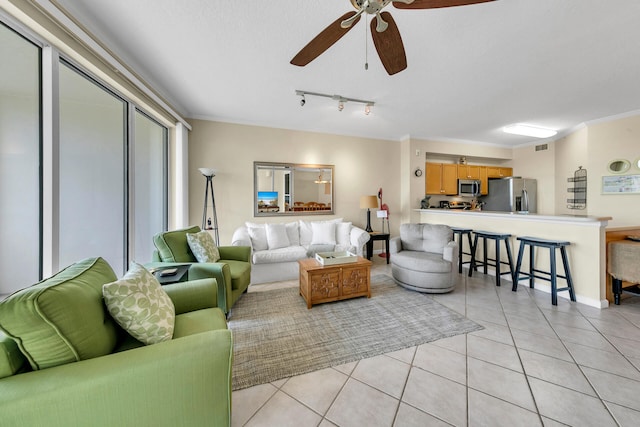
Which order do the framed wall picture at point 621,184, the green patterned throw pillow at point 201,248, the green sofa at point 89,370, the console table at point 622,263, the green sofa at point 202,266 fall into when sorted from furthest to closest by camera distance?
the framed wall picture at point 621,184
the green patterned throw pillow at point 201,248
the console table at point 622,263
the green sofa at point 202,266
the green sofa at point 89,370

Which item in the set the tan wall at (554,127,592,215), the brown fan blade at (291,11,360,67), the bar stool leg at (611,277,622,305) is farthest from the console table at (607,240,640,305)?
the brown fan blade at (291,11,360,67)

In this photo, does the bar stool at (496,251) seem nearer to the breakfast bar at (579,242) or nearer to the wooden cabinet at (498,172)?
the breakfast bar at (579,242)

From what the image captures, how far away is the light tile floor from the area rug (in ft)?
0.34

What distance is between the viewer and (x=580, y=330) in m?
2.09

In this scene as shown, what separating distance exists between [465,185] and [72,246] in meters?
6.66

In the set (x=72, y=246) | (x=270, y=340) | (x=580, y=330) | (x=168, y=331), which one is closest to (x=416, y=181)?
(x=580, y=330)

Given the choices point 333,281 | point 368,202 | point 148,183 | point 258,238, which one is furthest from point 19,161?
point 368,202

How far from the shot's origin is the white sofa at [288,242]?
3348 mm

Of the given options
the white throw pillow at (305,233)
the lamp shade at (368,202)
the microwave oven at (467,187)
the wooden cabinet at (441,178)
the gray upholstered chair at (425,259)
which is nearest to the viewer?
the gray upholstered chair at (425,259)

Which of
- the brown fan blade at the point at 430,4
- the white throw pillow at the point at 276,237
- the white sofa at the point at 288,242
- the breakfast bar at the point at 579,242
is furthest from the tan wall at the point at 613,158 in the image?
the white throw pillow at the point at 276,237

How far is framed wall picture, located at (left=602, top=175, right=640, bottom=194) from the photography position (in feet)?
11.7

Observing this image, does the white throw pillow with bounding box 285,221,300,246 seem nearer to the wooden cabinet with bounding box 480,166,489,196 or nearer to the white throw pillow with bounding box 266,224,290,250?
the white throw pillow with bounding box 266,224,290,250

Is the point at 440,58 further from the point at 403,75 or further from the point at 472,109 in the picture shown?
the point at 472,109

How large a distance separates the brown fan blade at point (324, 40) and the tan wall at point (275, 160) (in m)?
2.57
